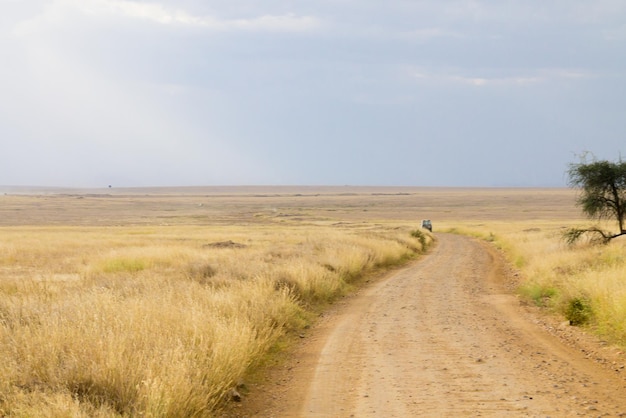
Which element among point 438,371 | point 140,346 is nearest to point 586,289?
point 438,371

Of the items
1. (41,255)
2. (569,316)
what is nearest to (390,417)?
(569,316)

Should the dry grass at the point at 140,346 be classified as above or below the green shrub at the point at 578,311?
above

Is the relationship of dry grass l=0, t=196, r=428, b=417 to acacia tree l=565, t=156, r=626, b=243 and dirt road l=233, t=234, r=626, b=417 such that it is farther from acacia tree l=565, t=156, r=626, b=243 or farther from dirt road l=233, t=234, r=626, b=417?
acacia tree l=565, t=156, r=626, b=243

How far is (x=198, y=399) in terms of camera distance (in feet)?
23.0

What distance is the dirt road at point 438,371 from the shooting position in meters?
7.38

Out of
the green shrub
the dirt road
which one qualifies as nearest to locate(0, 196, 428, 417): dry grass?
the dirt road

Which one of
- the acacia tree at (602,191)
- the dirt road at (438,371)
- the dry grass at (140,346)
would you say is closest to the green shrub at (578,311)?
the dirt road at (438,371)

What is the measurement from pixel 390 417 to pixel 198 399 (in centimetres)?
222

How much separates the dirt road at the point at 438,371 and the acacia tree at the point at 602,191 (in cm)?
1383

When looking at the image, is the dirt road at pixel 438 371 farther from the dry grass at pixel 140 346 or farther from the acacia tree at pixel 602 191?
the acacia tree at pixel 602 191

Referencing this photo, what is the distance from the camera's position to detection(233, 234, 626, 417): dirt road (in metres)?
7.38

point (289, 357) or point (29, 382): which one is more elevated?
point (29, 382)

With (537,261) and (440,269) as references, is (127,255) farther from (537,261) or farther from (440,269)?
(537,261)

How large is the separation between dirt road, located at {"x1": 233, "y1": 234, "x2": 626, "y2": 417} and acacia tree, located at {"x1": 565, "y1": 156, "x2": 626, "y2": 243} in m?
13.8
